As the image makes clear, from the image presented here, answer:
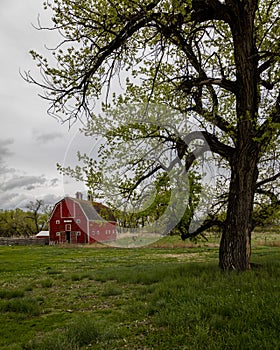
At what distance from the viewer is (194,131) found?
1138cm

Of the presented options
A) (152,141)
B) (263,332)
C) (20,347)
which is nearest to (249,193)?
(152,141)

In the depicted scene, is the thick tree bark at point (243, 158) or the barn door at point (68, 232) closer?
the thick tree bark at point (243, 158)

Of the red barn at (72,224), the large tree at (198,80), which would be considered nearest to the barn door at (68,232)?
the red barn at (72,224)

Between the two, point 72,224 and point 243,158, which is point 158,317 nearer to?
point 243,158

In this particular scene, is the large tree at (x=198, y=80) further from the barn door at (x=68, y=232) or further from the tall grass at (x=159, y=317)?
the barn door at (x=68, y=232)

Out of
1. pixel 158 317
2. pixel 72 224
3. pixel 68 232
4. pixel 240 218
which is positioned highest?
pixel 240 218

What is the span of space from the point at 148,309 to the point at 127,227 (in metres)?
4.90

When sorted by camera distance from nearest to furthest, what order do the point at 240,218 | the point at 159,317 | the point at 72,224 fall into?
1. the point at 159,317
2. the point at 240,218
3. the point at 72,224

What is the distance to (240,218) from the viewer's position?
385 inches

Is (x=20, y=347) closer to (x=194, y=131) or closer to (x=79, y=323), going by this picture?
Result: (x=79, y=323)

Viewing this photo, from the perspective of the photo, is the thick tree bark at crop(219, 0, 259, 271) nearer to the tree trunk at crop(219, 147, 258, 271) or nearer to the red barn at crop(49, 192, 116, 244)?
the tree trunk at crop(219, 147, 258, 271)

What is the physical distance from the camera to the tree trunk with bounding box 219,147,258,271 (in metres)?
9.72

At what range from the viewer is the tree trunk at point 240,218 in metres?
9.72

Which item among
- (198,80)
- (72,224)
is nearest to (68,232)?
(72,224)
